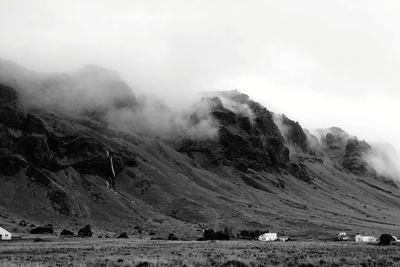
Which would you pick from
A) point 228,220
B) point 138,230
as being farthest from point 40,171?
point 228,220

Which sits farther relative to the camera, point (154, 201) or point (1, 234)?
point (154, 201)

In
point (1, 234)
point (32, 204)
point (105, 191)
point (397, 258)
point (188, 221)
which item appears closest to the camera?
point (397, 258)

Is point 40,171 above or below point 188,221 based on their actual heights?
above

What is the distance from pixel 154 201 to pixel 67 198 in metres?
36.9

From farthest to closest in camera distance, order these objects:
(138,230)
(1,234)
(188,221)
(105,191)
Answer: (105,191)
(188,221)
(138,230)
(1,234)

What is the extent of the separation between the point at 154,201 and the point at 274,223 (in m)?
50.3

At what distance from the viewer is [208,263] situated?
136 feet

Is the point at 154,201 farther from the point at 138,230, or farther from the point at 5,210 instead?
the point at 5,210

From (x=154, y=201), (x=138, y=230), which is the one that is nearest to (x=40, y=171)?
(x=154, y=201)

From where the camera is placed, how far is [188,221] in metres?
184

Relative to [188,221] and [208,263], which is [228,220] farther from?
[208,263]

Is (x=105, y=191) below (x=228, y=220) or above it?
above

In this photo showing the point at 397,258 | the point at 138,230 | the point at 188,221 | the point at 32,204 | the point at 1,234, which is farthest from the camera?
the point at 188,221

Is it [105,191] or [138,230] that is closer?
[138,230]
